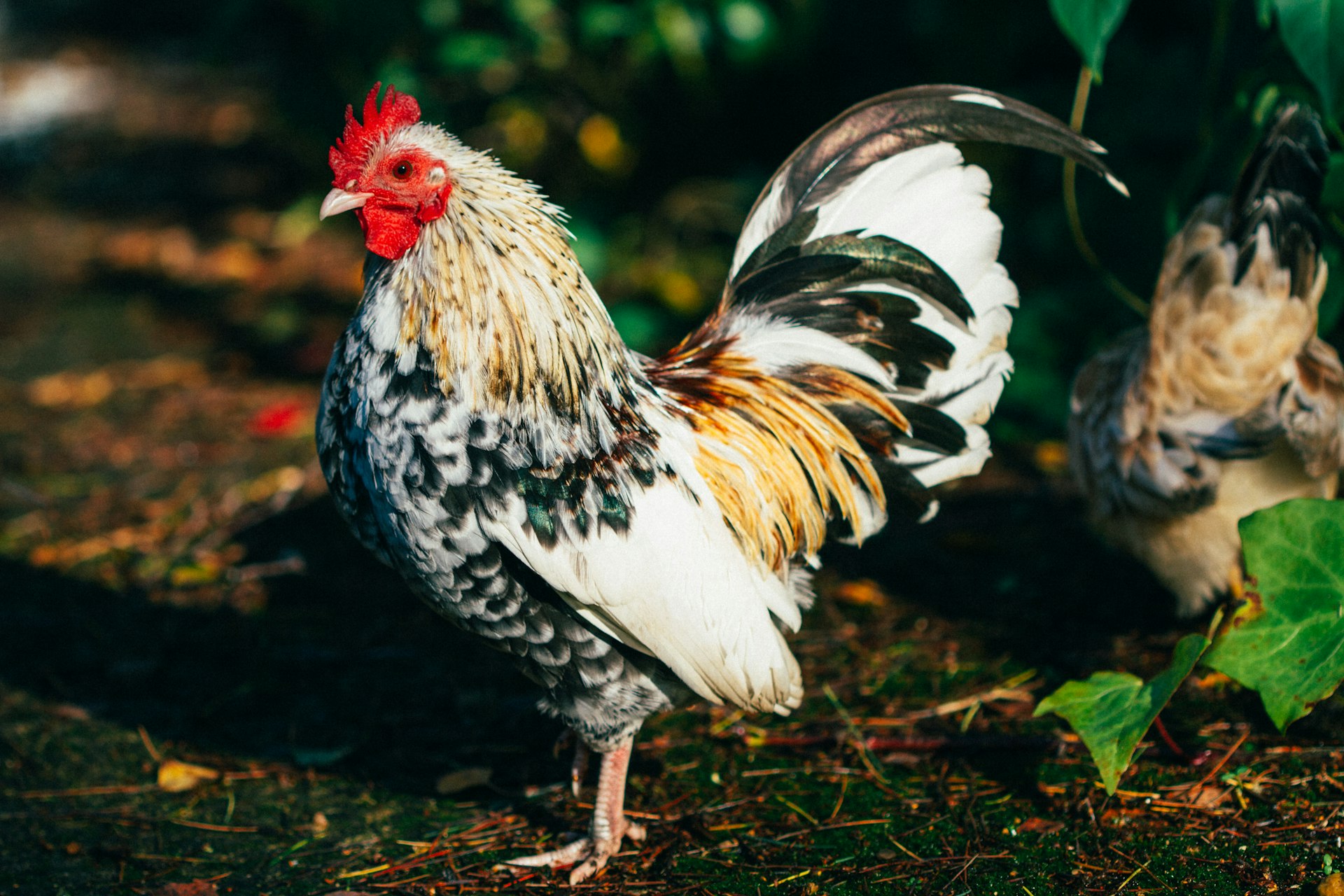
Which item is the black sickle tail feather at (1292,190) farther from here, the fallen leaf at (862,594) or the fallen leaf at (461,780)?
the fallen leaf at (461,780)

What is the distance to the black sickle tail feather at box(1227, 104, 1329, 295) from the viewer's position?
3.18m

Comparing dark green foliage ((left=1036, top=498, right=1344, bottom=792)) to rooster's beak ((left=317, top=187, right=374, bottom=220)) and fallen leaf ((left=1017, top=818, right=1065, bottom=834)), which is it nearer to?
fallen leaf ((left=1017, top=818, right=1065, bottom=834))

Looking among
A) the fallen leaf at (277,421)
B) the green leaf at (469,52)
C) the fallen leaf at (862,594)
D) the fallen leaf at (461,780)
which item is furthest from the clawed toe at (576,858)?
the green leaf at (469,52)

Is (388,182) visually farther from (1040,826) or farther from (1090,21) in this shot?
(1040,826)

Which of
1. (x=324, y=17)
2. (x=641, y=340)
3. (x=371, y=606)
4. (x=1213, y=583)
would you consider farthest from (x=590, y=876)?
(x=324, y=17)

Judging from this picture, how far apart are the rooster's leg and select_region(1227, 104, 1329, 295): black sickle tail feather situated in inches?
91.0

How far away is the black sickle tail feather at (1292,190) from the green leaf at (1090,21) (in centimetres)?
58

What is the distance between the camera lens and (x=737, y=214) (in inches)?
265

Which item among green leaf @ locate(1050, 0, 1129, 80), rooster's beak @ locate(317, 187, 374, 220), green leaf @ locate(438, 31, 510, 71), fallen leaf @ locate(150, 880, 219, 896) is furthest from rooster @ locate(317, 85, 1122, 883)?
green leaf @ locate(438, 31, 510, 71)

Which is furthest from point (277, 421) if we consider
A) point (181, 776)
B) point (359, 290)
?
point (181, 776)

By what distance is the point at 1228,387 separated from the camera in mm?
3285

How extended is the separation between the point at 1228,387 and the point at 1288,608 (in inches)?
31.8

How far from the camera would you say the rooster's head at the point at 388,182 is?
8.25 feet

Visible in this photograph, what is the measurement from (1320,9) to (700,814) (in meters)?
2.81
